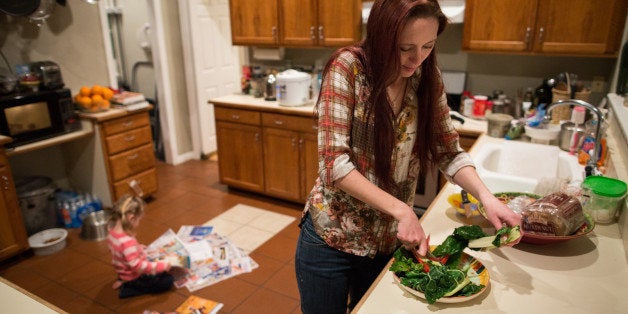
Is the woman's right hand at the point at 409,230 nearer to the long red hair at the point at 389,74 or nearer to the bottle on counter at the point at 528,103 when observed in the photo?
the long red hair at the point at 389,74

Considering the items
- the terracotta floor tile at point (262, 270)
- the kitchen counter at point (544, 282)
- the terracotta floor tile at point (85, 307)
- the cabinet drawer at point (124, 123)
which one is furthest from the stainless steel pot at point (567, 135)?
the cabinet drawer at point (124, 123)

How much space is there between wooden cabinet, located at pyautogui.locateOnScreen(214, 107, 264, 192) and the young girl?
49.4 inches

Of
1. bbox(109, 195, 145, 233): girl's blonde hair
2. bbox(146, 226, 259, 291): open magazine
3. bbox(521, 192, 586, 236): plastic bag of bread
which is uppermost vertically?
bbox(521, 192, 586, 236): plastic bag of bread

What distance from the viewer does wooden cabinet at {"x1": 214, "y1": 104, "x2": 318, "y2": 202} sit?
10.9 ft

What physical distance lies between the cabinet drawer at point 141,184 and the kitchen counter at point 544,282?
9.19 ft

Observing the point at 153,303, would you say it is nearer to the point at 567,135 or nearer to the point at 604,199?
the point at 604,199

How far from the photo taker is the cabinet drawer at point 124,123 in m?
3.26

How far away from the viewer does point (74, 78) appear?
3.55 meters

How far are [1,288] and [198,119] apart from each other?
3.58 meters

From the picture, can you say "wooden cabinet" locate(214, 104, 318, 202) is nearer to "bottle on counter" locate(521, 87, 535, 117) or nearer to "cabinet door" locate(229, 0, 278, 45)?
"cabinet door" locate(229, 0, 278, 45)

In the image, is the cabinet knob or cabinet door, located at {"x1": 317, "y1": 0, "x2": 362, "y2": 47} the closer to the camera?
→ the cabinet knob

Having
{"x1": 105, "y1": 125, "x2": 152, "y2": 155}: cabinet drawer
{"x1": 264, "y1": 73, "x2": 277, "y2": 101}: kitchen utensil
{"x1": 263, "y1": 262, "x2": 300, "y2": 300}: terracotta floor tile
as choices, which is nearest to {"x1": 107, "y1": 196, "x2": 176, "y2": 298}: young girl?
{"x1": 263, "y1": 262, "x2": 300, "y2": 300}: terracotta floor tile

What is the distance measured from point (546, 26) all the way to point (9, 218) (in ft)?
11.6

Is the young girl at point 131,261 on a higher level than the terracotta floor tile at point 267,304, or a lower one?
higher
